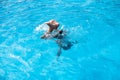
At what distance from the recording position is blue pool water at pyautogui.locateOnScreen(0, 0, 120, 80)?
754 cm

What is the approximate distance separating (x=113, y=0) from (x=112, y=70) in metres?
5.88

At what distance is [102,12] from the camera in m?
10.9

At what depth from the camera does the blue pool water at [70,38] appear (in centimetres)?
754

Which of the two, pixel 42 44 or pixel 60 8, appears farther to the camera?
pixel 60 8

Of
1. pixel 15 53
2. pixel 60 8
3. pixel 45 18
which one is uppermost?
pixel 60 8

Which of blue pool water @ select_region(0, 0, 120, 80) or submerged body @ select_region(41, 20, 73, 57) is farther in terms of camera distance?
submerged body @ select_region(41, 20, 73, 57)

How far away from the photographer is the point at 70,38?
8828 millimetres

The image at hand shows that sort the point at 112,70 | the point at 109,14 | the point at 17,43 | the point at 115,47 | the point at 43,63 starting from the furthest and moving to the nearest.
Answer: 1. the point at 109,14
2. the point at 17,43
3. the point at 115,47
4. the point at 43,63
5. the point at 112,70

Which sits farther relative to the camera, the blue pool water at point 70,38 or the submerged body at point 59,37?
the submerged body at point 59,37

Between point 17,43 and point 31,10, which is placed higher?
point 31,10

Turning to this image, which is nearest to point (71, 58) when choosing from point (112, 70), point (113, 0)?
point (112, 70)

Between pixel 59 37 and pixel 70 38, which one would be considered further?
pixel 70 38

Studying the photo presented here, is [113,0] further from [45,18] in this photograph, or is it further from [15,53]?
[15,53]

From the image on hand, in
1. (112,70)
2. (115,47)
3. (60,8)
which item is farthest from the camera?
(60,8)
